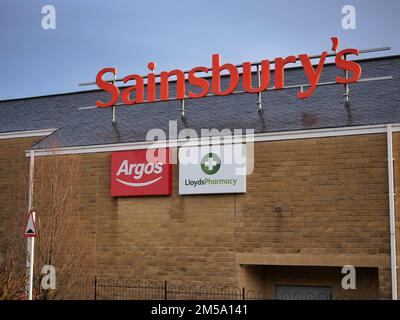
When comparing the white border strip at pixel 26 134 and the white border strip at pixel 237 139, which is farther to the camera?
the white border strip at pixel 26 134

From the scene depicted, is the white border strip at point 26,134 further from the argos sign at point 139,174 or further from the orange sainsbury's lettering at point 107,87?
the argos sign at point 139,174

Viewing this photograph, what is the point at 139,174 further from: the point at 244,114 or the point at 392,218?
the point at 392,218

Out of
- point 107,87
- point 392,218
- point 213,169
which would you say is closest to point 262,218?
point 213,169

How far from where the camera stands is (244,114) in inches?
914

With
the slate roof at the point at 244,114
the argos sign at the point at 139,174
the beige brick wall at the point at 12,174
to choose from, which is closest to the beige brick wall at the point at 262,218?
the argos sign at the point at 139,174

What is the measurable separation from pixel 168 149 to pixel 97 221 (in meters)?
3.75

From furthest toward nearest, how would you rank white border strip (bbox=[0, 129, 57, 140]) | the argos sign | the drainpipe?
white border strip (bbox=[0, 129, 57, 140]) → the argos sign → the drainpipe

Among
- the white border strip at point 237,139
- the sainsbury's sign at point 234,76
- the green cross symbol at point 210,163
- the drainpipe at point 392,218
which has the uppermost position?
the sainsbury's sign at point 234,76

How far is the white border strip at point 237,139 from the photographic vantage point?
19.0 metres

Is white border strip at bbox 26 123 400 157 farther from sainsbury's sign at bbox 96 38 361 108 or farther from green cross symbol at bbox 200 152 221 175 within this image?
sainsbury's sign at bbox 96 38 361 108

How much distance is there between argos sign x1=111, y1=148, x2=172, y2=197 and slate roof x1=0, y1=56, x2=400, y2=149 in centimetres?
81

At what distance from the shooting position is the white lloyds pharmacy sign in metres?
20.5

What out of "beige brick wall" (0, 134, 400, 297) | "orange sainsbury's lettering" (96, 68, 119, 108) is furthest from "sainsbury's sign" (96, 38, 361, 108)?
"beige brick wall" (0, 134, 400, 297)

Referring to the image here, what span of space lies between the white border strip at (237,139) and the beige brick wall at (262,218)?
0.62ft
